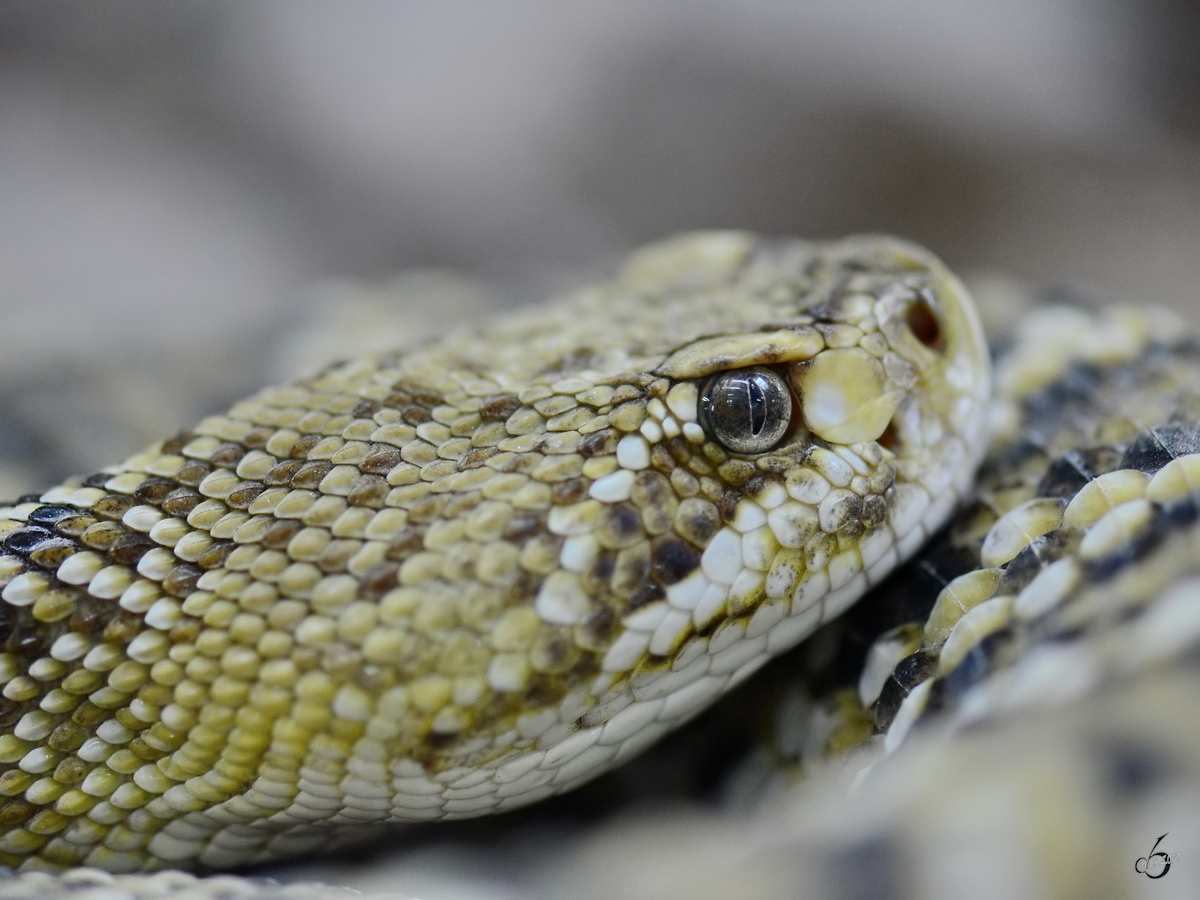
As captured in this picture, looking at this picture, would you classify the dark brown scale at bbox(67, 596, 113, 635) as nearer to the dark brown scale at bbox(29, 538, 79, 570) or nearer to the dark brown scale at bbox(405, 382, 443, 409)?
the dark brown scale at bbox(29, 538, 79, 570)

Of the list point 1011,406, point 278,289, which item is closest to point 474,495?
point 1011,406

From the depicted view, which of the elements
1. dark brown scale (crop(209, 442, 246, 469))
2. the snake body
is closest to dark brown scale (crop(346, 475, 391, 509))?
the snake body

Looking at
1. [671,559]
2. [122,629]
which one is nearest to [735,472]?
[671,559]

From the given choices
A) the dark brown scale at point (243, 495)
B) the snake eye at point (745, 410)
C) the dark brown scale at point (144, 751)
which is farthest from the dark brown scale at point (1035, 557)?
the dark brown scale at point (144, 751)

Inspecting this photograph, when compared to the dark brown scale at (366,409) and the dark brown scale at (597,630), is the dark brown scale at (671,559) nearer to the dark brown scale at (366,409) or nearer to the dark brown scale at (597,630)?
the dark brown scale at (597,630)

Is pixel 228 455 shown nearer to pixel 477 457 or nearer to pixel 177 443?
pixel 177 443
